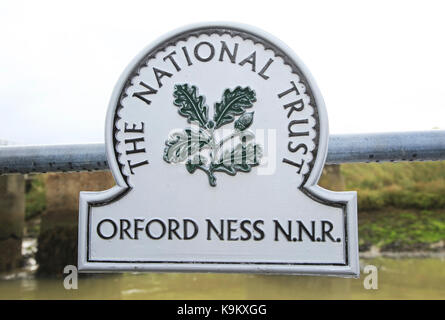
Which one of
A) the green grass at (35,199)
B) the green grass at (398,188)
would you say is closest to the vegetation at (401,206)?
the green grass at (398,188)

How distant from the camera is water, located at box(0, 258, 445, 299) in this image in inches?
162

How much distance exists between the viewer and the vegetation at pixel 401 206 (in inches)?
239

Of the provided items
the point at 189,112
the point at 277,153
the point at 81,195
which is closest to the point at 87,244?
the point at 81,195

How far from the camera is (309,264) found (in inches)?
36.8

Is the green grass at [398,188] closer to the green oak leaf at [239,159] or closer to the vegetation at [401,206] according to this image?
the vegetation at [401,206]

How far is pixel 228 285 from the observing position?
4.39 meters

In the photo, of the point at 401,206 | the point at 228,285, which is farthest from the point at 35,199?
the point at 401,206

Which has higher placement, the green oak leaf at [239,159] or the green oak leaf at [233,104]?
the green oak leaf at [233,104]

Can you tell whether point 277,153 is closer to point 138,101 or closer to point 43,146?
point 138,101

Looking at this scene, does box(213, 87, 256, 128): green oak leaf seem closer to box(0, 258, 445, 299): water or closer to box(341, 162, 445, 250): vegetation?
box(0, 258, 445, 299): water

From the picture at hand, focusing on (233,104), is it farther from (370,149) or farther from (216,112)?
(370,149)

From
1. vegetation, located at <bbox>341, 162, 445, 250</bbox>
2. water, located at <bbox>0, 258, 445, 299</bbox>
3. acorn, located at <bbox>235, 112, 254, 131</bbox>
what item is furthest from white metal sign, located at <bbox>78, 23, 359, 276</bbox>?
vegetation, located at <bbox>341, 162, 445, 250</bbox>

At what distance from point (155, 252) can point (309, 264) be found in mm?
353

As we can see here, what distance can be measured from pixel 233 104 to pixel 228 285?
373 centimetres
